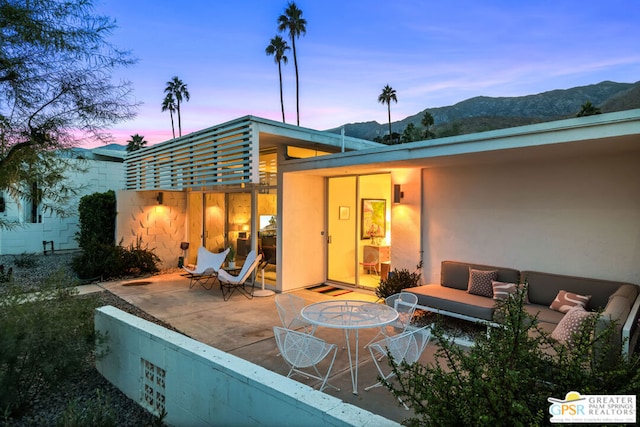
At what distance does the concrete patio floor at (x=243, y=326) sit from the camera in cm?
361

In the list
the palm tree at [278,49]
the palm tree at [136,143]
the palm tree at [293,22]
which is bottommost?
the palm tree at [136,143]

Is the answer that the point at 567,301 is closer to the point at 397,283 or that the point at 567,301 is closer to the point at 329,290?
the point at 397,283

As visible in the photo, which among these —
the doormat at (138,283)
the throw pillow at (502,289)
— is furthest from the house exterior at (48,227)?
the throw pillow at (502,289)

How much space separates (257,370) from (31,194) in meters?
3.55

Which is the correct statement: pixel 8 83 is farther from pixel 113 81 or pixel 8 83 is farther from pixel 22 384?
pixel 22 384

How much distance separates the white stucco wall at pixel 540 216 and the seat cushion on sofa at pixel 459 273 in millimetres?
228

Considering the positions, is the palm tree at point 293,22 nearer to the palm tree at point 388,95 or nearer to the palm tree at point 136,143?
the palm tree at point 136,143

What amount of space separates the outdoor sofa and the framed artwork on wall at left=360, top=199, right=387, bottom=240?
218cm

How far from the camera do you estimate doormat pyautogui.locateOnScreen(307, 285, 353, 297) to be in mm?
7859

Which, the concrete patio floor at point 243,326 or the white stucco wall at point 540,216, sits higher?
the white stucco wall at point 540,216

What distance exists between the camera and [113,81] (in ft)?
13.0

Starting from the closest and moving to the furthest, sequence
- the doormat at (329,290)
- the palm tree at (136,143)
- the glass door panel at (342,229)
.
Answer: the doormat at (329,290), the glass door panel at (342,229), the palm tree at (136,143)

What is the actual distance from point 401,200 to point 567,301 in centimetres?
328

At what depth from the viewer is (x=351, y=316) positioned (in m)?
4.39
